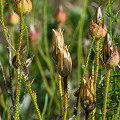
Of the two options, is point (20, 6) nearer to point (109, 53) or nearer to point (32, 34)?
point (109, 53)

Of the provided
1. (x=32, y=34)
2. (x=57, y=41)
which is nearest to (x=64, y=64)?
(x=57, y=41)

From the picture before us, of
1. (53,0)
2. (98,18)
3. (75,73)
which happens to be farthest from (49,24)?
(98,18)

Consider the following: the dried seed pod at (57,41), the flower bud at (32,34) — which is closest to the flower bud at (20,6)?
the dried seed pod at (57,41)

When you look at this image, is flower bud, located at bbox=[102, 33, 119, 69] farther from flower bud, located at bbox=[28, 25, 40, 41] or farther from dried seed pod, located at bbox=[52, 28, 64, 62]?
flower bud, located at bbox=[28, 25, 40, 41]

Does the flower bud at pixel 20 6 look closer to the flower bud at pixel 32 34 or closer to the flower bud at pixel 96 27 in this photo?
the flower bud at pixel 96 27

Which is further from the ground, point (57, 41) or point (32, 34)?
point (32, 34)

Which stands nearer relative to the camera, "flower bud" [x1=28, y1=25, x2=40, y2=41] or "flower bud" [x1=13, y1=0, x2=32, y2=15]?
"flower bud" [x1=13, y1=0, x2=32, y2=15]

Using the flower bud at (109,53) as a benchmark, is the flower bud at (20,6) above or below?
above

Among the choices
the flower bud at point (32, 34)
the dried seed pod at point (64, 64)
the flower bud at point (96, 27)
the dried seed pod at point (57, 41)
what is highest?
the flower bud at point (32, 34)

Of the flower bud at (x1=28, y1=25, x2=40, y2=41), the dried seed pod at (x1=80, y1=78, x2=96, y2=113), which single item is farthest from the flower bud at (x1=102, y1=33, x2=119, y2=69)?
the flower bud at (x1=28, y1=25, x2=40, y2=41)

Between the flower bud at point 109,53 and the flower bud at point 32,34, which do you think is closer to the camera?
the flower bud at point 109,53

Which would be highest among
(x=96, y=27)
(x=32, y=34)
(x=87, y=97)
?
(x=32, y=34)

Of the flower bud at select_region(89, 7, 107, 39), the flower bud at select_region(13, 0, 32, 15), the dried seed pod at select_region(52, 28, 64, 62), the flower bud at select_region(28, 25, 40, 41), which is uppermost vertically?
the flower bud at select_region(28, 25, 40, 41)
